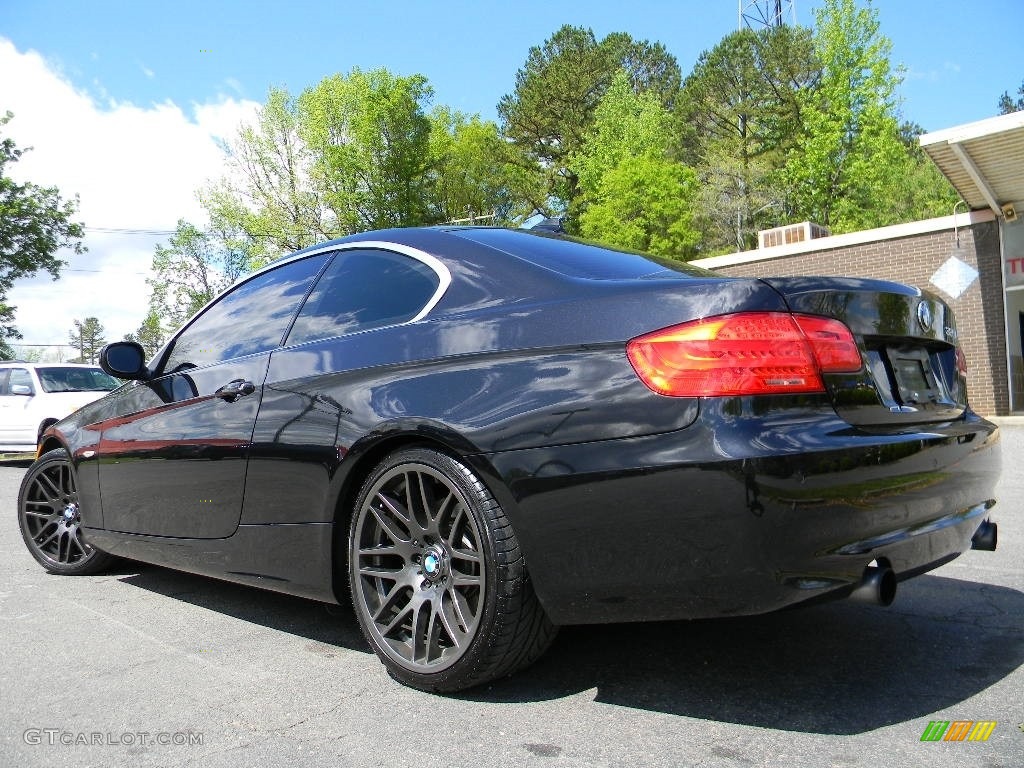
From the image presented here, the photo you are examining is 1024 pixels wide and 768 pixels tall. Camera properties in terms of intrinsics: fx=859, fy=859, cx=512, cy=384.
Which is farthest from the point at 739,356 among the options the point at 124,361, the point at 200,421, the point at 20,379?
the point at 20,379

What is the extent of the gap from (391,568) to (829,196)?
2817 cm

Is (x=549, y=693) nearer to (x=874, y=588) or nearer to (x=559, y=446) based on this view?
(x=559, y=446)

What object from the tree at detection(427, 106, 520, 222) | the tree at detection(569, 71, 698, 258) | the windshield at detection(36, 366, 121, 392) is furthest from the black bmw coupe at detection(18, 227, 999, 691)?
the tree at detection(427, 106, 520, 222)

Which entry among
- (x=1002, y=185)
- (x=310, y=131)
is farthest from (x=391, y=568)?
(x=310, y=131)

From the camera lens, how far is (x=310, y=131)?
112ft

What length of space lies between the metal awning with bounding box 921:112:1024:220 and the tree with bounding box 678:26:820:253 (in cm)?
2144

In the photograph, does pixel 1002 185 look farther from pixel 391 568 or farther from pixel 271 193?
pixel 271 193

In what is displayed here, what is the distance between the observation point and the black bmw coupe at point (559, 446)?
2.08m

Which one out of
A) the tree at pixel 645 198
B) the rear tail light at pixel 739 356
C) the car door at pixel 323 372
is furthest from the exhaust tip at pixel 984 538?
the tree at pixel 645 198

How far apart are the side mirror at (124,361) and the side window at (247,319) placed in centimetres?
15

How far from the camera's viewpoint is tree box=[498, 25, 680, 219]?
156 feet

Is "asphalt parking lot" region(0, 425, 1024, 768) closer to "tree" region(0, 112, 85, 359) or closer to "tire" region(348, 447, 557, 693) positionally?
"tire" region(348, 447, 557, 693)

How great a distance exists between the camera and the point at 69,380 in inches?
521

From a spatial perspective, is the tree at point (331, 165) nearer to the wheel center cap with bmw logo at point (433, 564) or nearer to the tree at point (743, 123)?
the tree at point (743, 123)
